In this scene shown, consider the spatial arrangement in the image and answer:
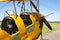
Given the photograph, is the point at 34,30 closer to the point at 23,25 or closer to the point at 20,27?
the point at 23,25

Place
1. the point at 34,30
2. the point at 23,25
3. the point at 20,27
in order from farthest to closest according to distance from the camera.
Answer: the point at 34,30, the point at 23,25, the point at 20,27

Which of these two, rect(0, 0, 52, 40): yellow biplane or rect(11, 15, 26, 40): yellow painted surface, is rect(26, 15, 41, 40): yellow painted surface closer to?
rect(0, 0, 52, 40): yellow biplane

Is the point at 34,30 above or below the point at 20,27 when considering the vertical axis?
below

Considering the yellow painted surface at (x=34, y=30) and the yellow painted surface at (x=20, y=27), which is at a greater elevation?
the yellow painted surface at (x=20, y=27)

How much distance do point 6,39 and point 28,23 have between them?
216 inches

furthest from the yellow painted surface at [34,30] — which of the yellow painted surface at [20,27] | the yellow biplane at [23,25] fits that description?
the yellow painted surface at [20,27]

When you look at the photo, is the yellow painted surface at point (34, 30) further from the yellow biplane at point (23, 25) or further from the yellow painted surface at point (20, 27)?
the yellow painted surface at point (20, 27)

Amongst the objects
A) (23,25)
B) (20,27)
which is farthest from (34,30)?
(20,27)

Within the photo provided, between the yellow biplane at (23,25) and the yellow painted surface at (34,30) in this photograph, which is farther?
the yellow painted surface at (34,30)

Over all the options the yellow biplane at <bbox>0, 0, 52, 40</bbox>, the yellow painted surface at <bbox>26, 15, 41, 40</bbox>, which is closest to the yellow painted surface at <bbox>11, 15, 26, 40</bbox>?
the yellow biplane at <bbox>0, 0, 52, 40</bbox>

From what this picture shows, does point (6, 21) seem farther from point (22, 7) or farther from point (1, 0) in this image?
point (22, 7)

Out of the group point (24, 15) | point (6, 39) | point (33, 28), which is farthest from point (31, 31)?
point (6, 39)

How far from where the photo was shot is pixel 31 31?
13.7 m

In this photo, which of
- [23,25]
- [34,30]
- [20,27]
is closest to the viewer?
[20,27]
